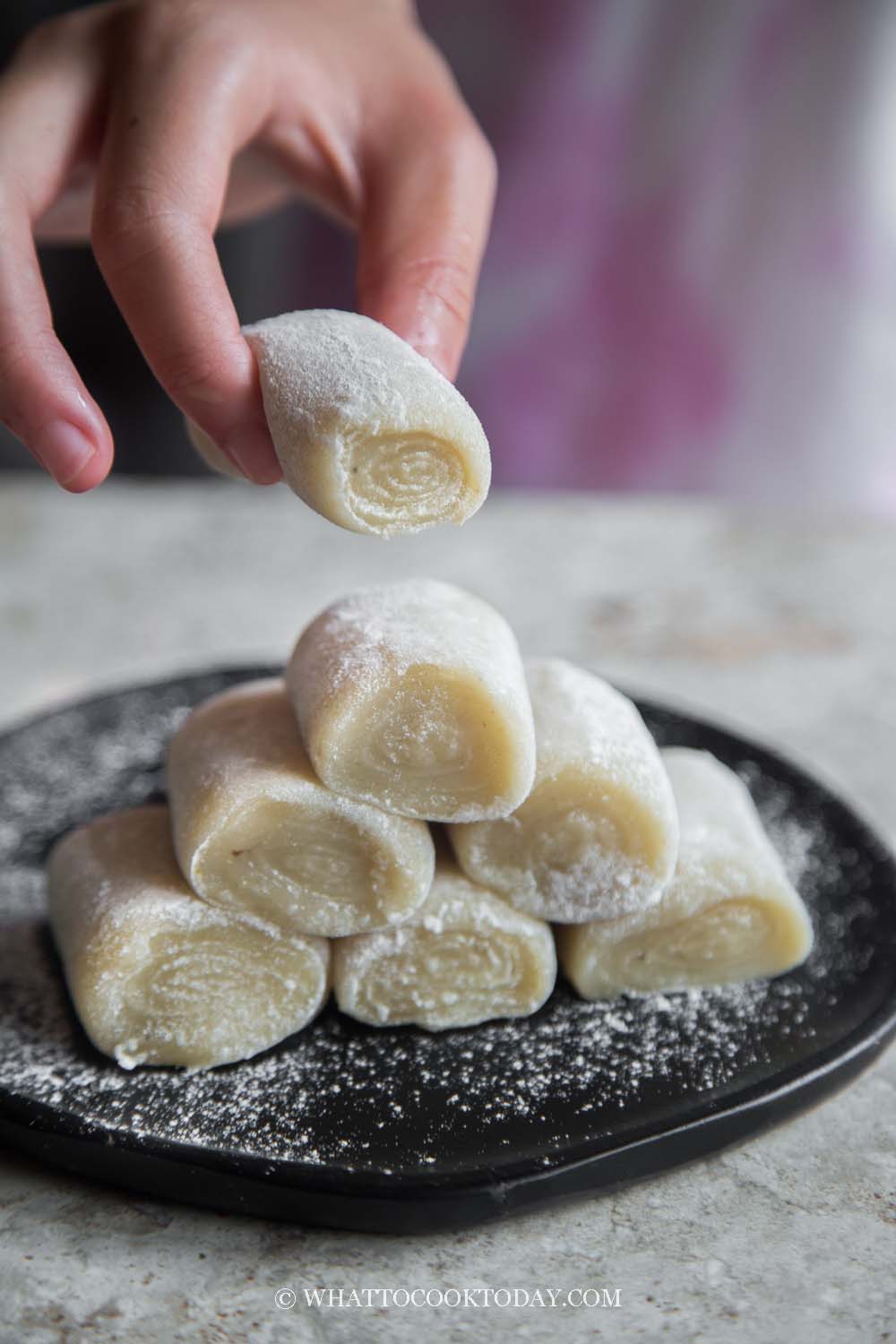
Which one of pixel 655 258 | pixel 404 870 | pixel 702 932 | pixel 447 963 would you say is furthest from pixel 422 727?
pixel 655 258

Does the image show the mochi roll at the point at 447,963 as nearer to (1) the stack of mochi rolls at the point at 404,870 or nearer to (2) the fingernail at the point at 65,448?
(1) the stack of mochi rolls at the point at 404,870

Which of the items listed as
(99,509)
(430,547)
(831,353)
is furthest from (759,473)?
(99,509)

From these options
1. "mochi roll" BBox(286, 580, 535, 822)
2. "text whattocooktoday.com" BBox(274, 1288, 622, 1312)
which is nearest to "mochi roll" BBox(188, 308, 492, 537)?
"mochi roll" BBox(286, 580, 535, 822)

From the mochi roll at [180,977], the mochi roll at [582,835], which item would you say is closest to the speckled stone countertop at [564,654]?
the mochi roll at [180,977]

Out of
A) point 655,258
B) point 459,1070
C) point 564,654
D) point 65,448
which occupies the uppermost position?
point 65,448

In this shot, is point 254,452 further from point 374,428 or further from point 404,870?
point 404,870

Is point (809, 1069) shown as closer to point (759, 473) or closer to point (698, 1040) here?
point (698, 1040)
